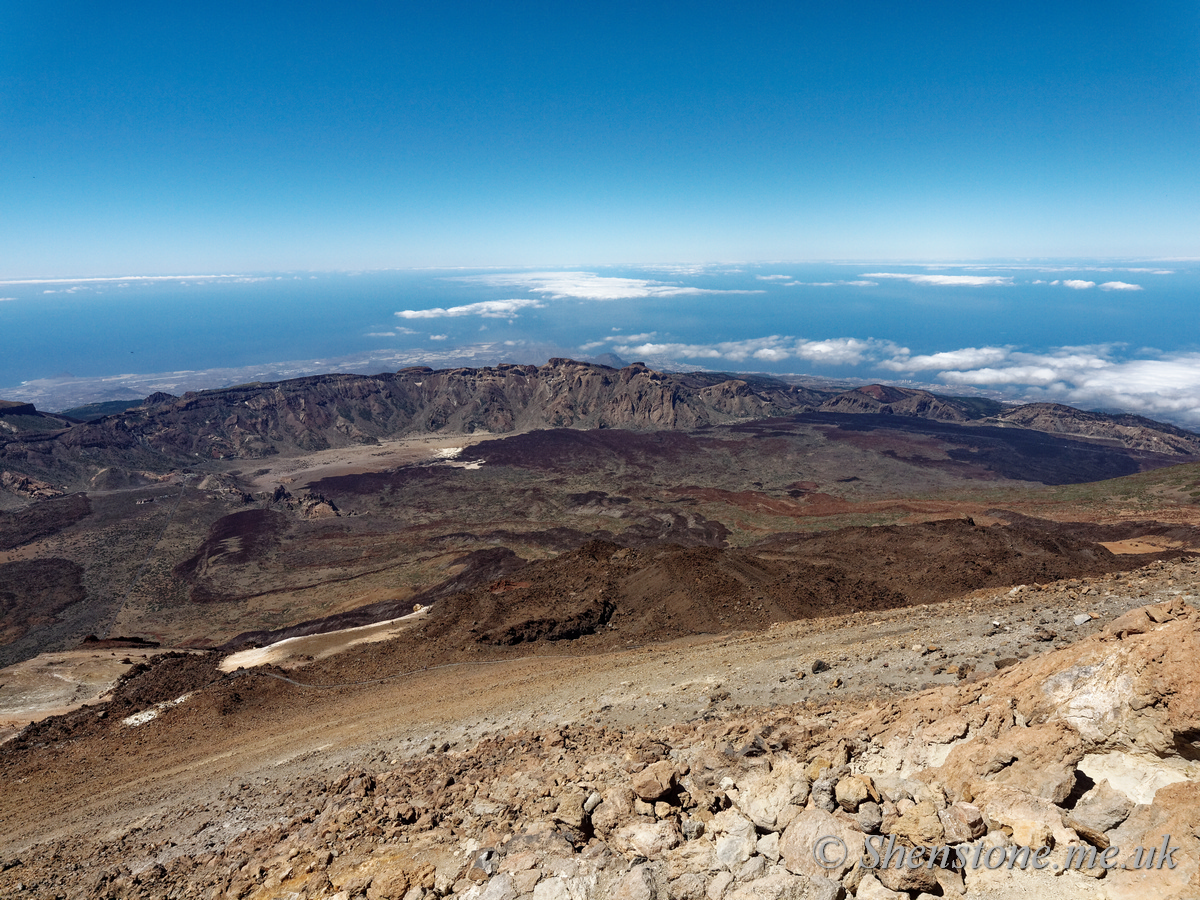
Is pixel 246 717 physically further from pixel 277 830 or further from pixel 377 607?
pixel 377 607

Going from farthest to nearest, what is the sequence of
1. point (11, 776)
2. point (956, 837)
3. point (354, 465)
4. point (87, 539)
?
1. point (354, 465)
2. point (87, 539)
3. point (11, 776)
4. point (956, 837)

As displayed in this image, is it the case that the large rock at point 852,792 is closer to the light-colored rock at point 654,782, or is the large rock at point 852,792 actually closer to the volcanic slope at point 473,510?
the light-colored rock at point 654,782

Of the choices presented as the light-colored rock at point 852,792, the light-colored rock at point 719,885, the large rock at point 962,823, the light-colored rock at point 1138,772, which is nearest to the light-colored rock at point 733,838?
the light-colored rock at point 719,885

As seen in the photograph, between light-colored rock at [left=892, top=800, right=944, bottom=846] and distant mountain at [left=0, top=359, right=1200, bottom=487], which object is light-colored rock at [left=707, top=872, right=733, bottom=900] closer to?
light-colored rock at [left=892, top=800, right=944, bottom=846]

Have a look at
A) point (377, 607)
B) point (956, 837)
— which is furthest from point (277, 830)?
point (377, 607)

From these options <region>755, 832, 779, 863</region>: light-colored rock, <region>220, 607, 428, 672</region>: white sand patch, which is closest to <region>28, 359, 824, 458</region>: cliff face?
<region>220, 607, 428, 672</region>: white sand patch

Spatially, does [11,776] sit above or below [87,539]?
above
